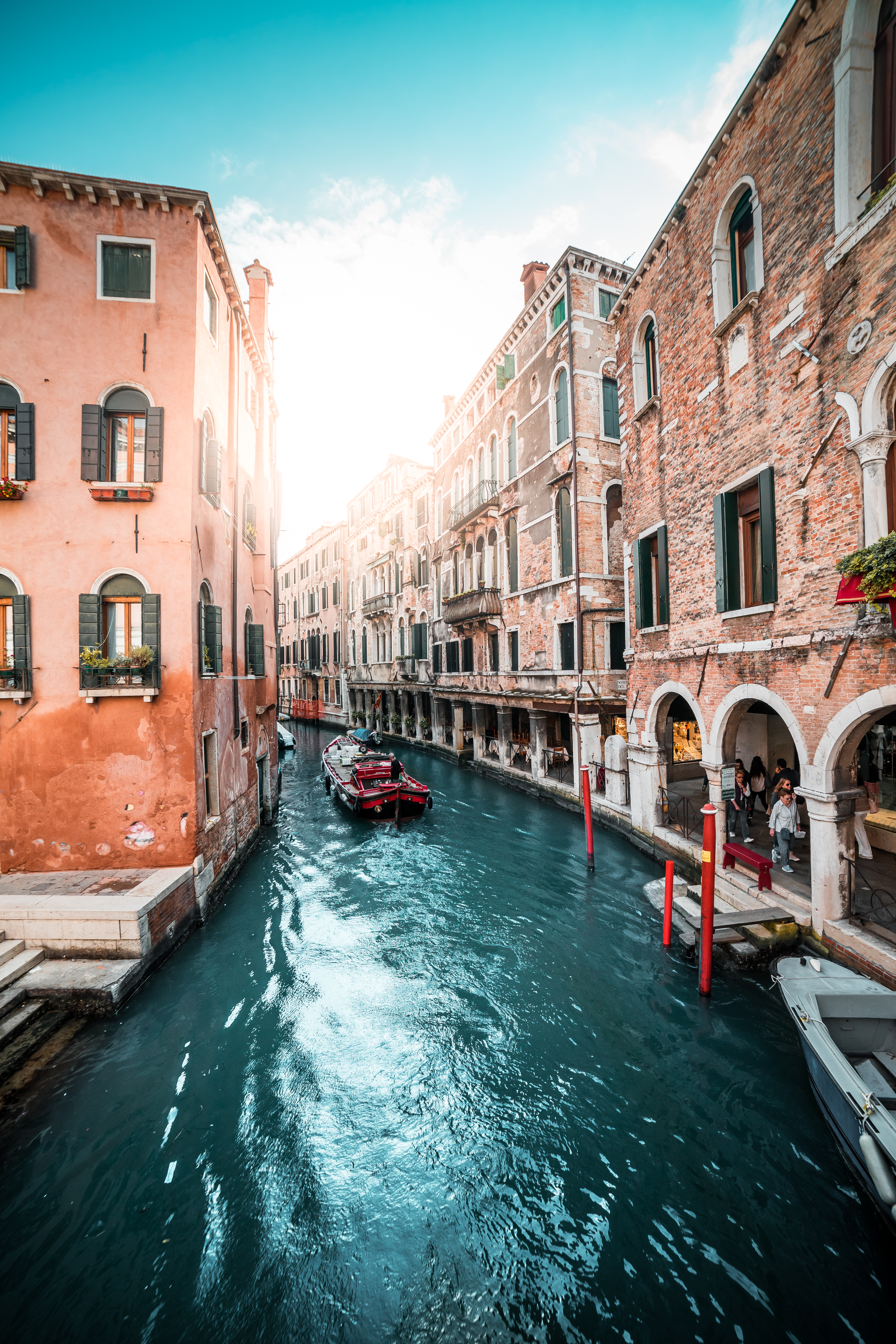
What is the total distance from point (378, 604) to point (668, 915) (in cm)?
2521

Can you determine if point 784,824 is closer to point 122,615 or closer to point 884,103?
point 884,103

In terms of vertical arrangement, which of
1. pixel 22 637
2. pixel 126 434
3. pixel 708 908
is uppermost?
pixel 126 434

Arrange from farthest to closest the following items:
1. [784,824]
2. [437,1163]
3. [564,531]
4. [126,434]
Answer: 1. [564,531]
2. [784,824]
3. [126,434]
4. [437,1163]

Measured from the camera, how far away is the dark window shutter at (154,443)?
789 cm

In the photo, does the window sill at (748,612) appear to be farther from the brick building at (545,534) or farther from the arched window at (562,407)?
the arched window at (562,407)

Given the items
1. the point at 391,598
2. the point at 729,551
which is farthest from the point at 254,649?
the point at 391,598

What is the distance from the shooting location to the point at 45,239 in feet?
25.7

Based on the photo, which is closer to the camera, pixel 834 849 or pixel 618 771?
pixel 834 849

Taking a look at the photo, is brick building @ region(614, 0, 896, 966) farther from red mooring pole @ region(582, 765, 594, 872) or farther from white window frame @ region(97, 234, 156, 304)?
white window frame @ region(97, 234, 156, 304)

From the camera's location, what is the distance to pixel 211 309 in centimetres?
939

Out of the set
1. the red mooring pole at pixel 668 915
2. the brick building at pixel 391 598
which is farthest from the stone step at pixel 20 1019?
the brick building at pixel 391 598

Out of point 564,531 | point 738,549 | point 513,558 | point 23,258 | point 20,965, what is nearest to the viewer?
point 20,965

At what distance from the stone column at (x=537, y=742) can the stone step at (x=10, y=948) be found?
42.1 feet

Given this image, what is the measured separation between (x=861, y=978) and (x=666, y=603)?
6562 millimetres
